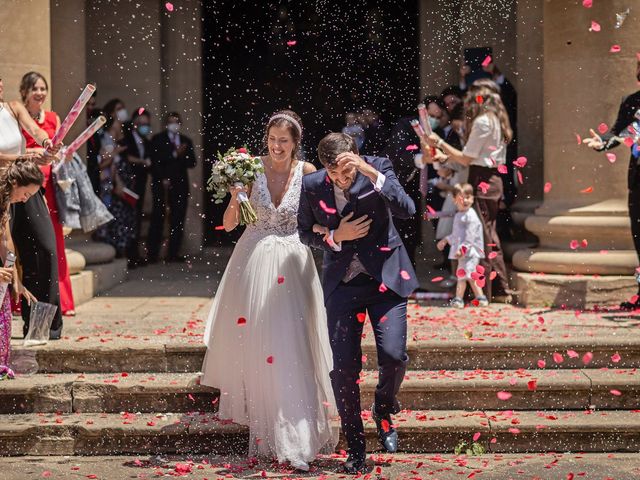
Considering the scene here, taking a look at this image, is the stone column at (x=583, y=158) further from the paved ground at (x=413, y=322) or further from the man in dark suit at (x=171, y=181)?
the man in dark suit at (x=171, y=181)

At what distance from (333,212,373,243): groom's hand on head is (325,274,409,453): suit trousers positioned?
0.25 metres

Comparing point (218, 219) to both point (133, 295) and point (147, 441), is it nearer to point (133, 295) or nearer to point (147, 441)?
point (133, 295)

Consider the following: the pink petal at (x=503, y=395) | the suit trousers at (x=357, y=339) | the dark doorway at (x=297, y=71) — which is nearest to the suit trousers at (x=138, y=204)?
the dark doorway at (x=297, y=71)

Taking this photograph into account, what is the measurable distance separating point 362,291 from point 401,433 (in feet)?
3.65

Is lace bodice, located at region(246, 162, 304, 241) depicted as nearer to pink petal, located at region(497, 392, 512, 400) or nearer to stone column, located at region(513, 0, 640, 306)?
pink petal, located at region(497, 392, 512, 400)

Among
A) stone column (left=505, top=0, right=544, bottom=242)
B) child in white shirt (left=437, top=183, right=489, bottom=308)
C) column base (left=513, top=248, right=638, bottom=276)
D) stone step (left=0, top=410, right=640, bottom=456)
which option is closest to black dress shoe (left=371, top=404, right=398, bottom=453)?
stone step (left=0, top=410, right=640, bottom=456)

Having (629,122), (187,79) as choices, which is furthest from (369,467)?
(187,79)

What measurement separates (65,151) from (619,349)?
4.14 metres

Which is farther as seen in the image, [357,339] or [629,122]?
[629,122]

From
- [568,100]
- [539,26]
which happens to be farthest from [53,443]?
[539,26]

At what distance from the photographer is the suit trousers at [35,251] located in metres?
8.17

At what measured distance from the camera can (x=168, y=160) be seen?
1404 cm

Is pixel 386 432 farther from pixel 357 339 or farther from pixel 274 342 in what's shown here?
pixel 274 342

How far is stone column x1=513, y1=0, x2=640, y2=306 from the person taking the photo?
9.70 meters
